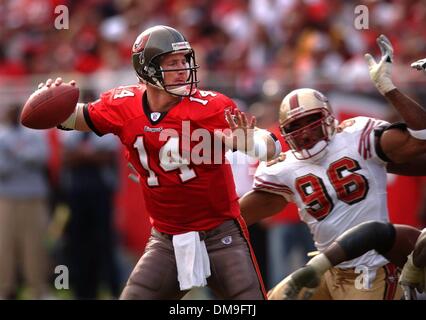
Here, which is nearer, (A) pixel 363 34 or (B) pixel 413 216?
(B) pixel 413 216

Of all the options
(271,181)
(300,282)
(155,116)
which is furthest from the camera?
(271,181)

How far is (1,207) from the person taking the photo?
9906mm

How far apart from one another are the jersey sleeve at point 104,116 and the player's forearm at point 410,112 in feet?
4.75

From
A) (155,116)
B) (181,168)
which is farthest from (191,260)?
(155,116)

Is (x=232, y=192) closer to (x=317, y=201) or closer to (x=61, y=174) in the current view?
(x=317, y=201)

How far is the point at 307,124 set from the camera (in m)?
6.17

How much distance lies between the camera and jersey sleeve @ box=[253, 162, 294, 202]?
6.25 meters

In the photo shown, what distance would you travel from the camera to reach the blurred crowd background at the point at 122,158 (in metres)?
9.49

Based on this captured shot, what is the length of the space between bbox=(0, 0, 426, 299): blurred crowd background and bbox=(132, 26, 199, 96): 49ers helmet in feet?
9.83

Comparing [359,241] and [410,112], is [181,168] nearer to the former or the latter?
[359,241]

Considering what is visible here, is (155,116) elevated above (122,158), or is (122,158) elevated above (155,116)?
(155,116)

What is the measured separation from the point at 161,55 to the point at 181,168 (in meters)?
0.59
